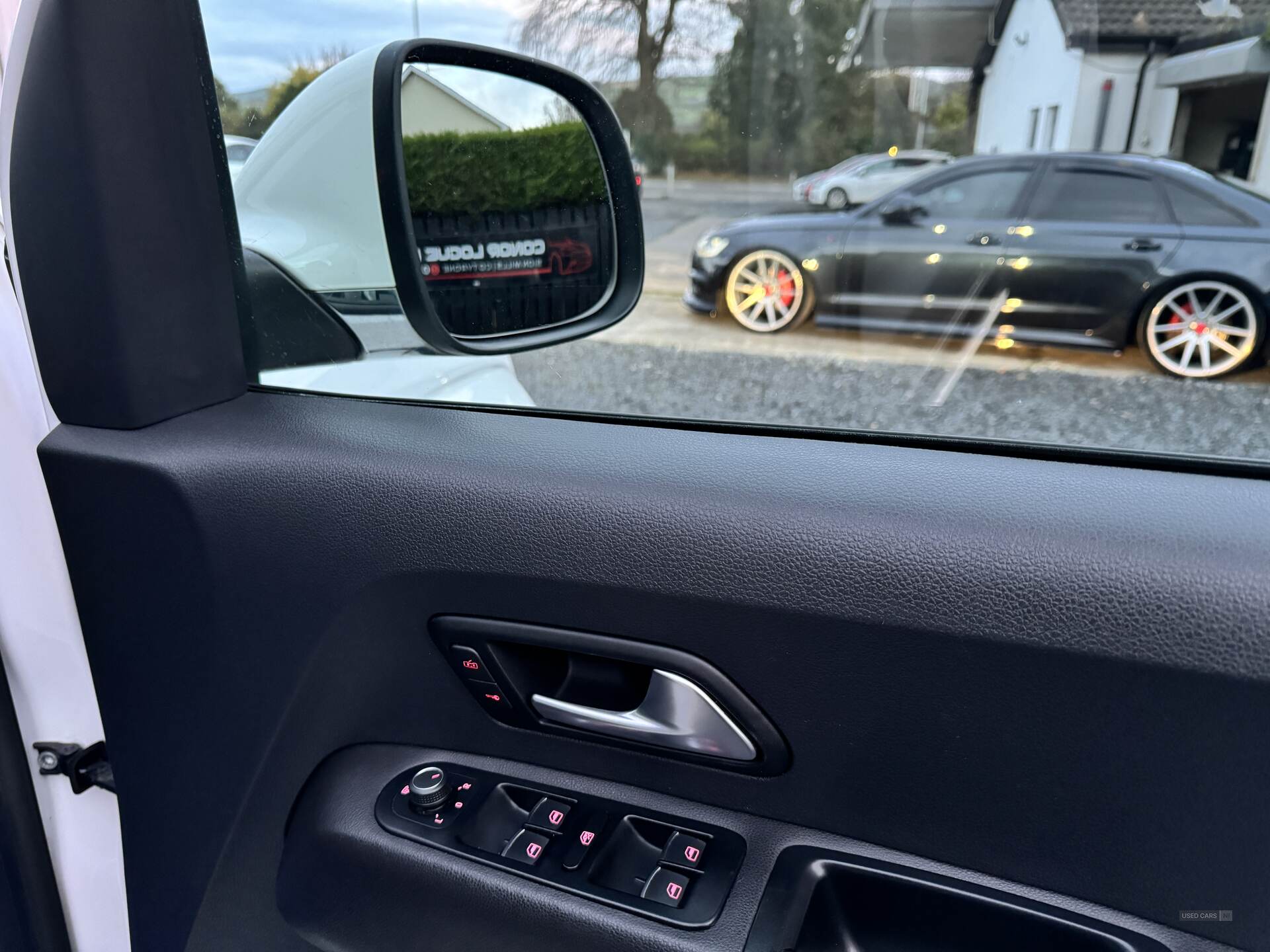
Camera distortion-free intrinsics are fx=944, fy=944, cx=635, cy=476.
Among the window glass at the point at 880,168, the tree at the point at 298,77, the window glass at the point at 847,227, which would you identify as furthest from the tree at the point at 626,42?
the window glass at the point at 880,168

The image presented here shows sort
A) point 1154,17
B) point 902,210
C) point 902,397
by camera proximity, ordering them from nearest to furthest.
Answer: point 1154,17
point 902,397
point 902,210

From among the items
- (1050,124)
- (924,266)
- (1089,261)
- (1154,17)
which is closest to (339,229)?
(1154,17)

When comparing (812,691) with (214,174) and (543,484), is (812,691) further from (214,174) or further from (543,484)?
(214,174)

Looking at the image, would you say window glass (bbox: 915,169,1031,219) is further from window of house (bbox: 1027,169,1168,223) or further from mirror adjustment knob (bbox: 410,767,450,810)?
mirror adjustment knob (bbox: 410,767,450,810)

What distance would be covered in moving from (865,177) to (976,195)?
45 cm

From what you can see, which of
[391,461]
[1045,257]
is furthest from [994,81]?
[391,461]

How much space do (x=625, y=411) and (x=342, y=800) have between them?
26.2 inches

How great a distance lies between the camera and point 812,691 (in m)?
1.10

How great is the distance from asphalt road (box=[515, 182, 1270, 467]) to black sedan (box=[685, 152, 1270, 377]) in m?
0.08

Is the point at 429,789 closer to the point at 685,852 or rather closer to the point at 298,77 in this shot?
the point at 685,852

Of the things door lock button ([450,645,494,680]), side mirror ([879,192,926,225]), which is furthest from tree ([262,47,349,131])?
side mirror ([879,192,926,225])

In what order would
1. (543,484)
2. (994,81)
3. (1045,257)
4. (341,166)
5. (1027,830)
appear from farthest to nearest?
(1045,257) < (994,81) < (341,166) < (543,484) < (1027,830)

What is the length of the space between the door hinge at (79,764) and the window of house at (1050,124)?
2.25 m

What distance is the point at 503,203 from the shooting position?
1308mm
